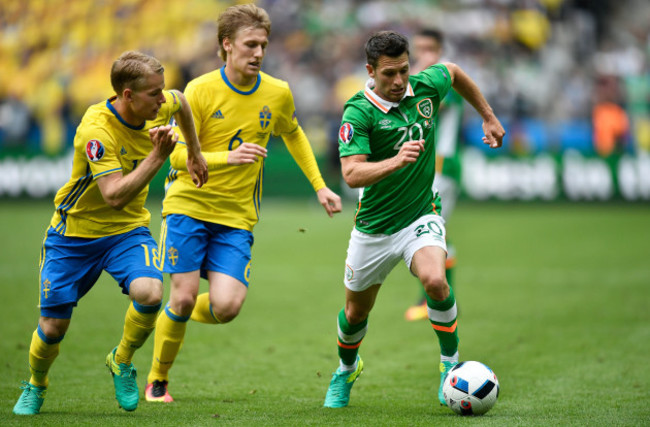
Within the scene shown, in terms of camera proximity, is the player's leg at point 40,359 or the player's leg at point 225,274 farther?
the player's leg at point 225,274

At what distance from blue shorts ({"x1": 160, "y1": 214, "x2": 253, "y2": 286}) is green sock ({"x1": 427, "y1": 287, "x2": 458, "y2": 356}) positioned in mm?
1323

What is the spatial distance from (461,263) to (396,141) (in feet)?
25.4

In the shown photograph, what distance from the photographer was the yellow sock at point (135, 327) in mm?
5137

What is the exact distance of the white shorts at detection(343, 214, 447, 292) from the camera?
5352mm

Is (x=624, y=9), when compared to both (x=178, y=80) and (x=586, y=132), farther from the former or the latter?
(x=178, y=80)

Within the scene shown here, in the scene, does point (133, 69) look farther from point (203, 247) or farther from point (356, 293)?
point (356, 293)

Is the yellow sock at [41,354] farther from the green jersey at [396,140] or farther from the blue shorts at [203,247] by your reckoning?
the green jersey at [396,140]

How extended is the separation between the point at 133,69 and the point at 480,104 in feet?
7.98

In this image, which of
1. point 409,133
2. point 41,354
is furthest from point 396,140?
point 41,354

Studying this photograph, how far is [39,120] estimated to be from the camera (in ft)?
73.2

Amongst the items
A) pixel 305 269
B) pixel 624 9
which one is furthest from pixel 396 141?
pixel 624 9

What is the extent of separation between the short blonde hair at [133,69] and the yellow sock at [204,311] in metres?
1.65

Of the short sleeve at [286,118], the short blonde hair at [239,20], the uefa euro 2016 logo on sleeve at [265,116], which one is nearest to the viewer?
the short blonde hair at [239,20]

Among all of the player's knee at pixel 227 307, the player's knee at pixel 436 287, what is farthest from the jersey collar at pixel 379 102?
the player's knee at pixel 227 307
